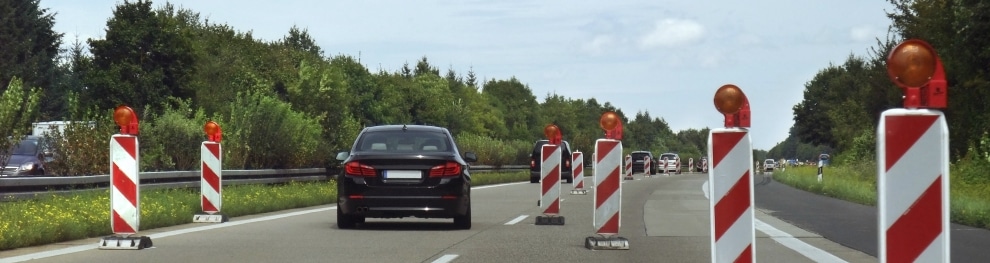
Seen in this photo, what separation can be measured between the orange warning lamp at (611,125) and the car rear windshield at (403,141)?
3484mm

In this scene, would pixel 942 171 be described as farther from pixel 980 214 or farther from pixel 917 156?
pixel 980 214

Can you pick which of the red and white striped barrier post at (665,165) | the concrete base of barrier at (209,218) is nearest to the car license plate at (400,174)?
the concrete base of barrier at (209,218)

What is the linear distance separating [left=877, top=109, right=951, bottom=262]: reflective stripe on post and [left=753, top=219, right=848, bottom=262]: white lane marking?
22.3 ft

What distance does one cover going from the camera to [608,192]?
13133 millimetres

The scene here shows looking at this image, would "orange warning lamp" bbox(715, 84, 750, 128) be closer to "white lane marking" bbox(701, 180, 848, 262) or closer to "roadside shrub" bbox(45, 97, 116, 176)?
"white lane marking" bbox(701, 180, 848, 262)

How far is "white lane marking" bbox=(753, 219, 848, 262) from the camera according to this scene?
12.0m

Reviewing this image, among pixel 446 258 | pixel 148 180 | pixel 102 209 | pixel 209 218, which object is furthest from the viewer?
pixel 148 180

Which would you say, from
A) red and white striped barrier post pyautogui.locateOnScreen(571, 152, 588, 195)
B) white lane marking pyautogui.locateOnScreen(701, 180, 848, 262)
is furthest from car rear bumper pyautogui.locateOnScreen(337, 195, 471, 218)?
red and white striped barrier post pyautogui.locateOnScreen(571, 152, 588, 195)

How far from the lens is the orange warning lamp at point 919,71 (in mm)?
4988

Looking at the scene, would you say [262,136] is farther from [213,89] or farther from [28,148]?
[213,89]

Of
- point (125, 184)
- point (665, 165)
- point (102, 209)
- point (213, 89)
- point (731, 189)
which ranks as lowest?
point (665, 165)

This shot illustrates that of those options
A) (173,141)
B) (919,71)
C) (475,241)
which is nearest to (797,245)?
(475,241)

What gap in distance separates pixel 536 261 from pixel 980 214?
30.7 ft

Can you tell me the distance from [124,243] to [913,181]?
8878mm
